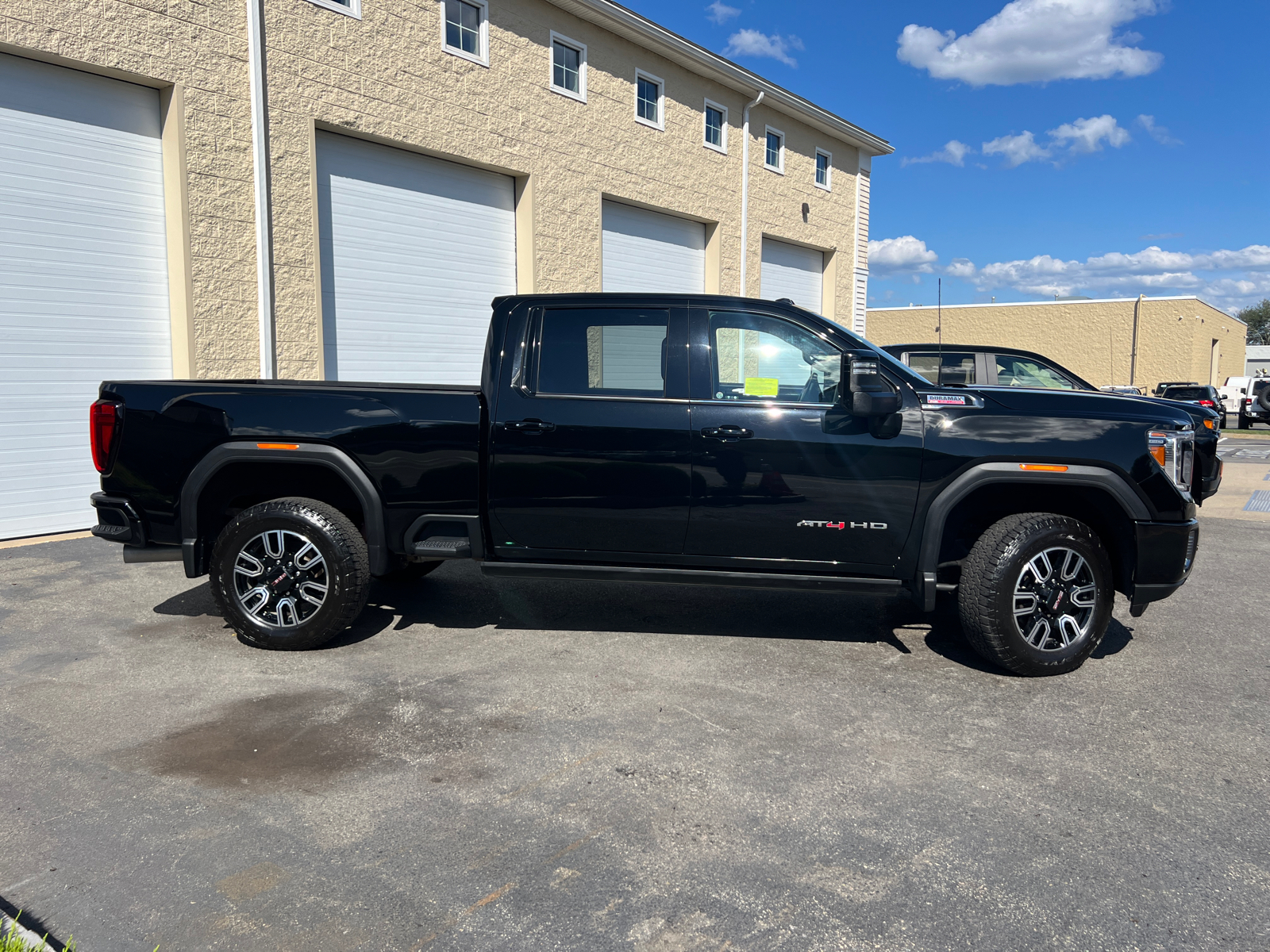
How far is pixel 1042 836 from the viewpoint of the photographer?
3.02 metres

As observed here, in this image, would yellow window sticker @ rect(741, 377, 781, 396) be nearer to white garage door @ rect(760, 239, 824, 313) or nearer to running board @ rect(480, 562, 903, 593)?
running board @ rect(480, 562, 903, 593)

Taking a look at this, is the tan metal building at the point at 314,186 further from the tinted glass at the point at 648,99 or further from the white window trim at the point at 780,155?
the white window trim at the point at 780,155

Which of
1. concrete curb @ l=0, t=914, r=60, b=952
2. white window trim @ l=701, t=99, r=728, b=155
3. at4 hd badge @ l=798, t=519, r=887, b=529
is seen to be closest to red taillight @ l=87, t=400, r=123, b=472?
concrete curb @ l=0, t=914, r=60, b=952

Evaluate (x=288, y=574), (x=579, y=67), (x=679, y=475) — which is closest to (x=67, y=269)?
(x=288, y=574)

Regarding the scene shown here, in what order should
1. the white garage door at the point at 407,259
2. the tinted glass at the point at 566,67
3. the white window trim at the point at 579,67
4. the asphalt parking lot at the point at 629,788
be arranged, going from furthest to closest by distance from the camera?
the tinted glass at the point at 566,67, the white window trim at the point at 579,67, the white garage door at the point at 407,259, the asphalt parking lot at the point at 629,788

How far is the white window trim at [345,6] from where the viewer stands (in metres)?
10.4

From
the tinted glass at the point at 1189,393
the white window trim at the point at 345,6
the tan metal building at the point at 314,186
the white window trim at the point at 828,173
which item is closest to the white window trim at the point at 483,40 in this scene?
the tan metal building at the point at 314,186

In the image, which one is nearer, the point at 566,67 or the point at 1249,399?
the point at 566,67

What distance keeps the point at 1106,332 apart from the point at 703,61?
41296mm

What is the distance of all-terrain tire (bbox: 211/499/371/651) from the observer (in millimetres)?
4840

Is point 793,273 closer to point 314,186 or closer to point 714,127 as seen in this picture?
point 714,127

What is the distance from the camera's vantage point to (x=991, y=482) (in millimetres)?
4527

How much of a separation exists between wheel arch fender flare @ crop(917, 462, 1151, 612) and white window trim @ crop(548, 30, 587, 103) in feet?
36.5

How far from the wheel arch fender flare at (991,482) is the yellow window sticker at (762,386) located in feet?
3.35
